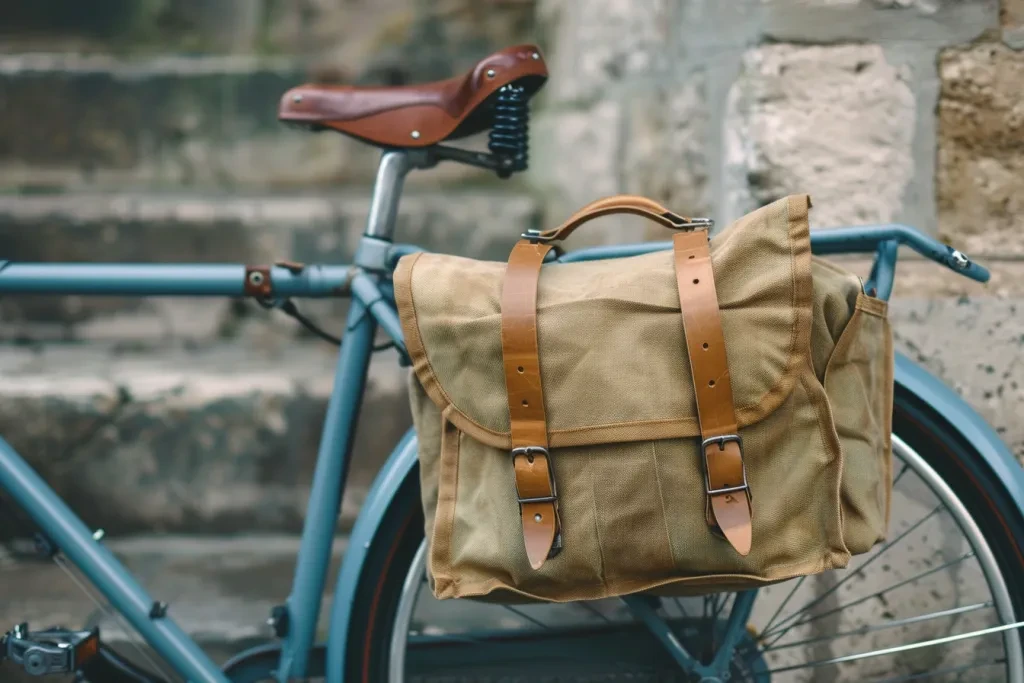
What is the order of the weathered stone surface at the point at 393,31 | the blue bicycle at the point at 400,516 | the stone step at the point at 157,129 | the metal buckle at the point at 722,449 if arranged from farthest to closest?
1. the weathered stone surface at the point at 393,31
2. the stone step at the point at 157,129
3. the blue bicycle at the point at 400,516
4. the metal buckle at the point at 722,449

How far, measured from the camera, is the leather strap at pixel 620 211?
3.00 feet

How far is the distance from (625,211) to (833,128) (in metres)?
0.60

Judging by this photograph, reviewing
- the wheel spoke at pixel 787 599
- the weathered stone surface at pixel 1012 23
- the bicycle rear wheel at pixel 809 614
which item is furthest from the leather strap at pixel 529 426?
the weathered stone surface at pixel 1012 23

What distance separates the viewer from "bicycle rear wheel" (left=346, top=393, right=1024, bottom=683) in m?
1.08

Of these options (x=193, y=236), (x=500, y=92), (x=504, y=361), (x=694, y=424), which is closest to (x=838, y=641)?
(x=694, y=424)

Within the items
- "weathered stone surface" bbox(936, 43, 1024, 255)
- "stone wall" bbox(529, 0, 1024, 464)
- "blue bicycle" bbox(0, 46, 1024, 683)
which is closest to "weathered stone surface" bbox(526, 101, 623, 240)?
"stone wall" bbox(529, 0, 1024, 464)

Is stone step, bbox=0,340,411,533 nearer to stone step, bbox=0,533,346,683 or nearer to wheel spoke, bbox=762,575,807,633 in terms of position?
stone step, bbox=0,533,346,683

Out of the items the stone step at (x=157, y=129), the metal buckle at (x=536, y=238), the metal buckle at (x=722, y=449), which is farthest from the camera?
the stone step at (x=157, y=129)

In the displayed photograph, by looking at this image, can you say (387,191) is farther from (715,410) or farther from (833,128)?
(833,128)

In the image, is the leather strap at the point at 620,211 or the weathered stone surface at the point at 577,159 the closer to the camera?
the leather strap at the point at 620,211

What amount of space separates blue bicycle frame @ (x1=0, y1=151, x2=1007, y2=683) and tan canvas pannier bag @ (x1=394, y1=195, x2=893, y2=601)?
193 mm

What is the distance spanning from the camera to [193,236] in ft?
6.51

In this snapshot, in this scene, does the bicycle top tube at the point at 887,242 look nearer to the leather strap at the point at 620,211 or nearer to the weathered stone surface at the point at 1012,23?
the leather strap at the point at 620,211

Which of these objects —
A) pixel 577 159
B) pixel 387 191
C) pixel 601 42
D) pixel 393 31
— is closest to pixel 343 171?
pixel 393 31
